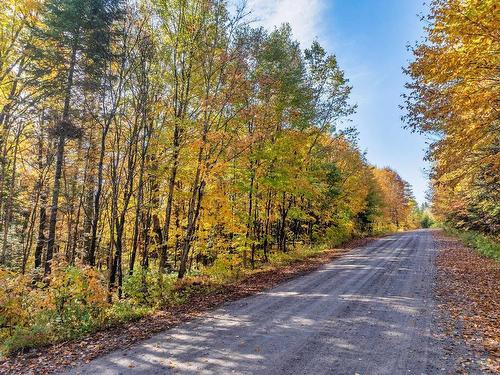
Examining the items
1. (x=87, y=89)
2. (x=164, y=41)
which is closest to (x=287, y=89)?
(x=164, y=41)

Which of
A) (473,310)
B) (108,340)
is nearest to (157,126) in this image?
(108,340)

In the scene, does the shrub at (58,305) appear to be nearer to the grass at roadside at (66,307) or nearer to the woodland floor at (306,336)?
the grass at roadside at (66,307)

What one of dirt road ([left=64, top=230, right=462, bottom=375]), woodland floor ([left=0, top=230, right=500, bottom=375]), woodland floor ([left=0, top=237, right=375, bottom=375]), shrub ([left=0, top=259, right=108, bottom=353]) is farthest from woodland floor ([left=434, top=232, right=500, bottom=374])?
shrub ([left=0, top=259, right=108, bottom=353])

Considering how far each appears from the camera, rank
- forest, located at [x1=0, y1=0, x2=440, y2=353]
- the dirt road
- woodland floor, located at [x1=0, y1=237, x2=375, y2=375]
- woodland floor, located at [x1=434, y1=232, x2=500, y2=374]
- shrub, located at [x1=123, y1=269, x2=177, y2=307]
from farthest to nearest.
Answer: shrub, located at [x1=123, y1=269, x2=177, y2=307]
forest, located at [x1=0, y1=0, x2=440, y2=353]
woodland floor, located at [x1=0, y1=237, x2=375, y2=375]
woodland floor, located at [x1=434, y1=232, x2=500, y2=374]
the dirt road

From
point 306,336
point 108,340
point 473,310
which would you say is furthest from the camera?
point 473,310

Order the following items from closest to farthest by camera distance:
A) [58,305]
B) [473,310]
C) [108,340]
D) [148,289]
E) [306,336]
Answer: [306,336]
[108,340]
[58,305]
[473,310]
[148,289]

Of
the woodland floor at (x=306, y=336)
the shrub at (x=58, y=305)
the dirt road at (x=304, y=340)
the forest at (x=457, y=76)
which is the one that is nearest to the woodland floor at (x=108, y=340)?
the woodland floor at (x=306, y=336)

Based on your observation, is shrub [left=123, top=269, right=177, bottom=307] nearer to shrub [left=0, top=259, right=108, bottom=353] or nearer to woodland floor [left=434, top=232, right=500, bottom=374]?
shrub [left=0, top=259, right=108, bottom=353]

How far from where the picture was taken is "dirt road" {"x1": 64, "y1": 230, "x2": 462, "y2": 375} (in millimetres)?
5684

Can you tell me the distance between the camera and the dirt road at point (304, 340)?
18.6ft

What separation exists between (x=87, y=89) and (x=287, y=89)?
9384 millimetres

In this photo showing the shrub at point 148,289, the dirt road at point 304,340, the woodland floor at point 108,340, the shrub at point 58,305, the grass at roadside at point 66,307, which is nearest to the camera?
the dirt road at point 304,340

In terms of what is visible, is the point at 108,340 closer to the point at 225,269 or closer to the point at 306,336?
the point at 306,336

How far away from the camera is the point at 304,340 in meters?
6.82
